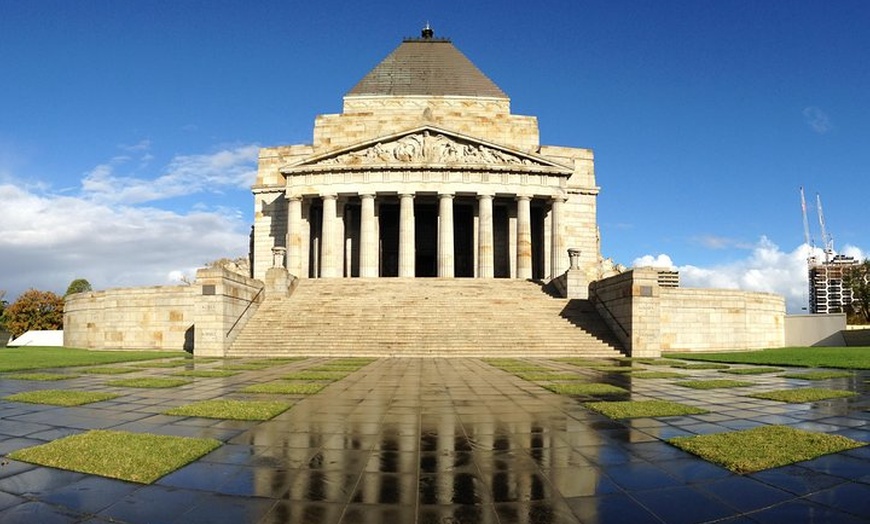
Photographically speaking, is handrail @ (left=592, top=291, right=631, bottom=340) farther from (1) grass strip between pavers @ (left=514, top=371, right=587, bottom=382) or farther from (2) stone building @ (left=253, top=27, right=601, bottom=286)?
(1) grass strip between pavers @ (left=514, top=371, right=587, bottom=382)

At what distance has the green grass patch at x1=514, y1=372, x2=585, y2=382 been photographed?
13.8 metres

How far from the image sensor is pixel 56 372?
15.3 m

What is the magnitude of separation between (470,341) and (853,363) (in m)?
13.8

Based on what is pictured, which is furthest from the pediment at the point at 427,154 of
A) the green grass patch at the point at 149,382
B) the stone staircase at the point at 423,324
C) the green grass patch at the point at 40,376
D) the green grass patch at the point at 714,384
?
the green grass patch at the point at 714,384

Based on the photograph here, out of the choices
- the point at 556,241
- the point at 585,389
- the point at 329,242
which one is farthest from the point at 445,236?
the point at 585,389

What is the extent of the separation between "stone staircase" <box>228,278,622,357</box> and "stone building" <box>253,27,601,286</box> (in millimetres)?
8713

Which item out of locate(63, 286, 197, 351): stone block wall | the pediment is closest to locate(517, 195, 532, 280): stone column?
the pediment

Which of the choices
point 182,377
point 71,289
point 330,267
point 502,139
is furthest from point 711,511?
point 71,289

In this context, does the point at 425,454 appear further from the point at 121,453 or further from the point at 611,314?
the point at 611,314

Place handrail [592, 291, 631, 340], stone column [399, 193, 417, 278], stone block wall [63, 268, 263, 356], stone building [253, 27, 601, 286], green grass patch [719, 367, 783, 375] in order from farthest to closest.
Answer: stone building [253, 27, 601, 286] → stone column [399, 193, 417, 278] → handrail [592, 291, 631, 340] → stone block wall [63, 268, 263, 356] → green grass patch [719, 367, 783, 375]

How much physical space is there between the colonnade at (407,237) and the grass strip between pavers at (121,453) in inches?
1406

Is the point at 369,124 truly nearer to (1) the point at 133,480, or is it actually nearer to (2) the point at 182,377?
(2) the point at 182,377

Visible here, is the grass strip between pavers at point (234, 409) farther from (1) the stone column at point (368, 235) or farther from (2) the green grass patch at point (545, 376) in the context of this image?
(1) the stone column at point (368, 235)

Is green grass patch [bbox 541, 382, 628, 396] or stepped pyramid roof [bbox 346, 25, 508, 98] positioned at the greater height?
stepped pyramid roof [bbox 346, 25, 508, 98]
